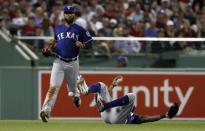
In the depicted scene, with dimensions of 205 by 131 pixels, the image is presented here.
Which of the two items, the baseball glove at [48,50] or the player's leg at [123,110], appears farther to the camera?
the baseball glove at [48,50]

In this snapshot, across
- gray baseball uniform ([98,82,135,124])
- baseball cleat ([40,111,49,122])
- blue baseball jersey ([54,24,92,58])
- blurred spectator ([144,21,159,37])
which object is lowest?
baseball cleat ([40,111,49,122])

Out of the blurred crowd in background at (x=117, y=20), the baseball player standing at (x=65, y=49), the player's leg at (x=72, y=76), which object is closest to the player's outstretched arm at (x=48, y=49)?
the baseball player standing at (x=65, y=49)

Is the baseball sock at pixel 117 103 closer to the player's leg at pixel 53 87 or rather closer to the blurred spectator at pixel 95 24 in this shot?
the player's leg at pixel 53 87

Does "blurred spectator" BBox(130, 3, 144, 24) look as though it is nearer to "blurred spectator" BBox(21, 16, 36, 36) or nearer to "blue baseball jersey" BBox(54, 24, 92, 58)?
"blurred spectator" BBox(21, 16, 36, 36)

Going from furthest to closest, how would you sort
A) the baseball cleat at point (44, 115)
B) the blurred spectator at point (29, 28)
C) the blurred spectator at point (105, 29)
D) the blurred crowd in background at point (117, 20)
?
the blurred spectator at point (105, 29) → the blurred spectator at point (29, 28) → the blurred crowd in background at point (117, 20) → the baseball cleat at point (44, 115)

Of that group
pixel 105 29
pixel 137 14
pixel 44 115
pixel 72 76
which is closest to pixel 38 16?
pixel 105 29

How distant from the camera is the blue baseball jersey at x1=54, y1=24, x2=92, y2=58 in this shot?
15877 mm

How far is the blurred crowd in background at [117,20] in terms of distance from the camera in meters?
20.3

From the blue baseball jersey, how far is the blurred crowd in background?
4233mm

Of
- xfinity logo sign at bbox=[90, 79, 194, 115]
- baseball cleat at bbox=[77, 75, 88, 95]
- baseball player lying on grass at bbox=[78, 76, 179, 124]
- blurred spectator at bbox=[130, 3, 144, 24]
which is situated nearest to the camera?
baseball player lying on grass at bbox=[78, 76, 179, 124]

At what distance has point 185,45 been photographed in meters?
20.3

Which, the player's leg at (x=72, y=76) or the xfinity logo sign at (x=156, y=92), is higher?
the player's leg at (x=72, y=76)

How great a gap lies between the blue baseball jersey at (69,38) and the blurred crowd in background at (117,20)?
423 centimetres

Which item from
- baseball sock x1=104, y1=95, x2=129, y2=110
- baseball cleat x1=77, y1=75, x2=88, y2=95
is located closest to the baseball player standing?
baseball cleat x1=77, y1=75, x2=88, y2=95
